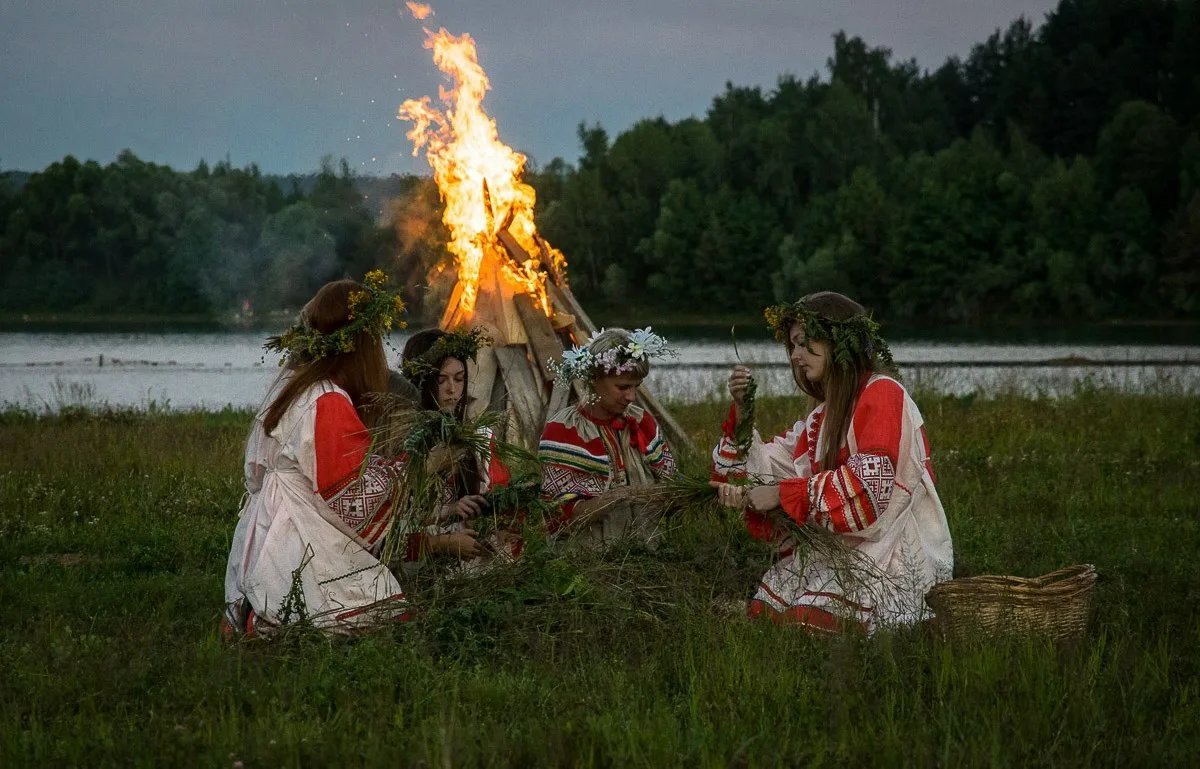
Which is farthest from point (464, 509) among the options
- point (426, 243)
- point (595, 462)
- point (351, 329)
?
point (426, 243)

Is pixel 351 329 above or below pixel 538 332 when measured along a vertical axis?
above

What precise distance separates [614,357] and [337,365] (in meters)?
1.27

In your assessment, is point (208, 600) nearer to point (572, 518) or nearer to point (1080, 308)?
point (572, 518)

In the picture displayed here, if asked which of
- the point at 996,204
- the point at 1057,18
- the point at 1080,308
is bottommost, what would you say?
the point at 1080,308

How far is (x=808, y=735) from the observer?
4.30 m

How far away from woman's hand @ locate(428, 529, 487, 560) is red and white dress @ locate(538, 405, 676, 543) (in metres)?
0.48

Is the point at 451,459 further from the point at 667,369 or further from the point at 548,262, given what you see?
the point at 667,369

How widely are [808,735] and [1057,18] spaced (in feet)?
289

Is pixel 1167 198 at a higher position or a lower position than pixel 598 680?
higher

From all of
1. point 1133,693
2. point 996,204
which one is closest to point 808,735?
point 1133,693

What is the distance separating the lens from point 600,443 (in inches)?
249

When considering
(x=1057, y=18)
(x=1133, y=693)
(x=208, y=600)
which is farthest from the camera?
(x=1057, y=18)

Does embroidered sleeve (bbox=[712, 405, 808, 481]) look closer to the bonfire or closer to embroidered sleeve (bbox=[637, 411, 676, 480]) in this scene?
Answer: embroidered sleeve (bbox=[637, 411, 676, 480])

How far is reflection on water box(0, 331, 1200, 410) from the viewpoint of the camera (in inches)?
674
